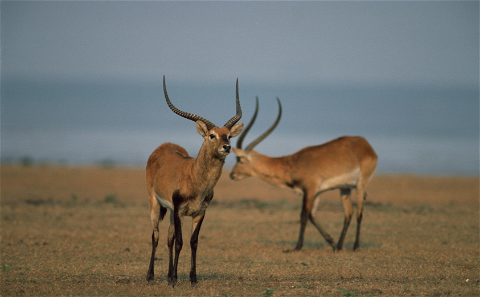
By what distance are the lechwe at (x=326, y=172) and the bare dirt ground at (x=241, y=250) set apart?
0.91 m

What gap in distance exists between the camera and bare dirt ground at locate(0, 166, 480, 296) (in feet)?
25.0

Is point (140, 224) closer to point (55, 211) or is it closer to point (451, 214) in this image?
point (55, 211)

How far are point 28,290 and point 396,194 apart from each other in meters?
19.0

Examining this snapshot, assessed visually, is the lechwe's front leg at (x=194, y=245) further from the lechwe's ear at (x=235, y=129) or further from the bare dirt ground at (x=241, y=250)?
the lechwe's ear at (x=235, y=129)

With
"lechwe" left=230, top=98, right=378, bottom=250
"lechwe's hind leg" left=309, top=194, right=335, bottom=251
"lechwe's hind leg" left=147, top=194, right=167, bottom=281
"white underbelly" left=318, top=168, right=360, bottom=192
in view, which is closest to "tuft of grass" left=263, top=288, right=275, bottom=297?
"lechwe's hind leg" left=147, top=194, right=167, bottom=281

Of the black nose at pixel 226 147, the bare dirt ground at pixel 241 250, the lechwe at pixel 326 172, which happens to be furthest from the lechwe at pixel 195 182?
the lechwe at pixel 326 172

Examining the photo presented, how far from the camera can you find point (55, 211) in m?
16.2

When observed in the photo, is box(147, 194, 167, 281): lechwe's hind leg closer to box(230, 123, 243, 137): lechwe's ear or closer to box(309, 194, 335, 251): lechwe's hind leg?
box(230, 123, 243, 137): lechwe's ear

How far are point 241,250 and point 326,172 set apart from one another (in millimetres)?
2705

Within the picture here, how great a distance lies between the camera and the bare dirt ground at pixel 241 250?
7.63 m

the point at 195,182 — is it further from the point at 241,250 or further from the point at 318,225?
the point at 318,225

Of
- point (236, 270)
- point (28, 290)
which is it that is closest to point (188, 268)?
point (236, 270)

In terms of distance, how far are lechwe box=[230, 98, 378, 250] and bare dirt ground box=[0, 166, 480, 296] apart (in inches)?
35.9

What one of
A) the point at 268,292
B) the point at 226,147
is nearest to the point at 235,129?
the point at 226,147
